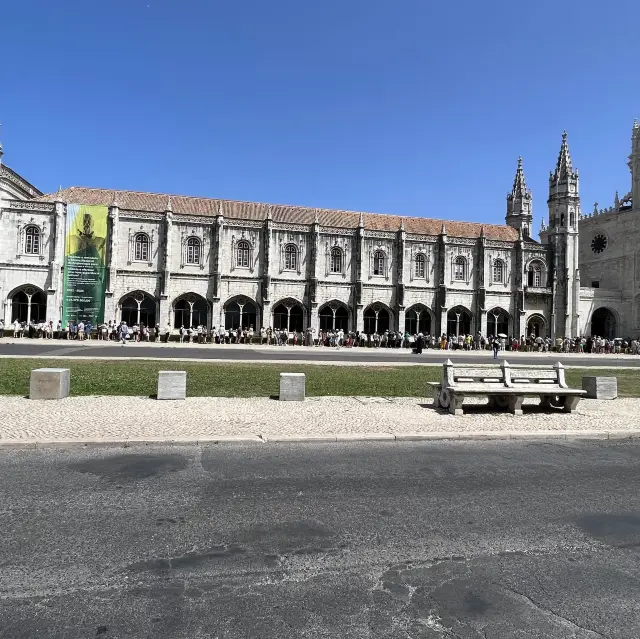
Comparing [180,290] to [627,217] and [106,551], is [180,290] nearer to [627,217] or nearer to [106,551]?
[106,551]

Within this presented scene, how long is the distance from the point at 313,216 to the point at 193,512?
4301cm

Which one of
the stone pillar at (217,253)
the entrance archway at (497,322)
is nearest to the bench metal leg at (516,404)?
the stone pillar at (217,253)

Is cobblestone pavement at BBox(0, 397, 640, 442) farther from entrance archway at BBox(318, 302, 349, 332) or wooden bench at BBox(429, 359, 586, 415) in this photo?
entrance archway at BBox(318, 302, 349, 332)

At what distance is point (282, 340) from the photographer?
134 ft

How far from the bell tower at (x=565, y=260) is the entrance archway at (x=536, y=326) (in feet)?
2.72

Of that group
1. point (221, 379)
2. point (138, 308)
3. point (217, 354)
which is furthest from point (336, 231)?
point (221, 379)

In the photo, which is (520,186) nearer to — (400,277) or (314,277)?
(400,277)

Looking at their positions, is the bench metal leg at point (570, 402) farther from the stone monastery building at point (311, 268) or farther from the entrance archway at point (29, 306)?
the entrance archway at point (29, 306)

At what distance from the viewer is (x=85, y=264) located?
39.0 m

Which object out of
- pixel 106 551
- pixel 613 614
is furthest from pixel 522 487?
pixel 106 551

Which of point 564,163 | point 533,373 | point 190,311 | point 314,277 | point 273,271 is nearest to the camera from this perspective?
point 533,373

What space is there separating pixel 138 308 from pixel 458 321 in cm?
2844

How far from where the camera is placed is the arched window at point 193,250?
4166 centimetres

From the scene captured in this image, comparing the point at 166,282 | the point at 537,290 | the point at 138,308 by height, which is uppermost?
the point at 537,290
